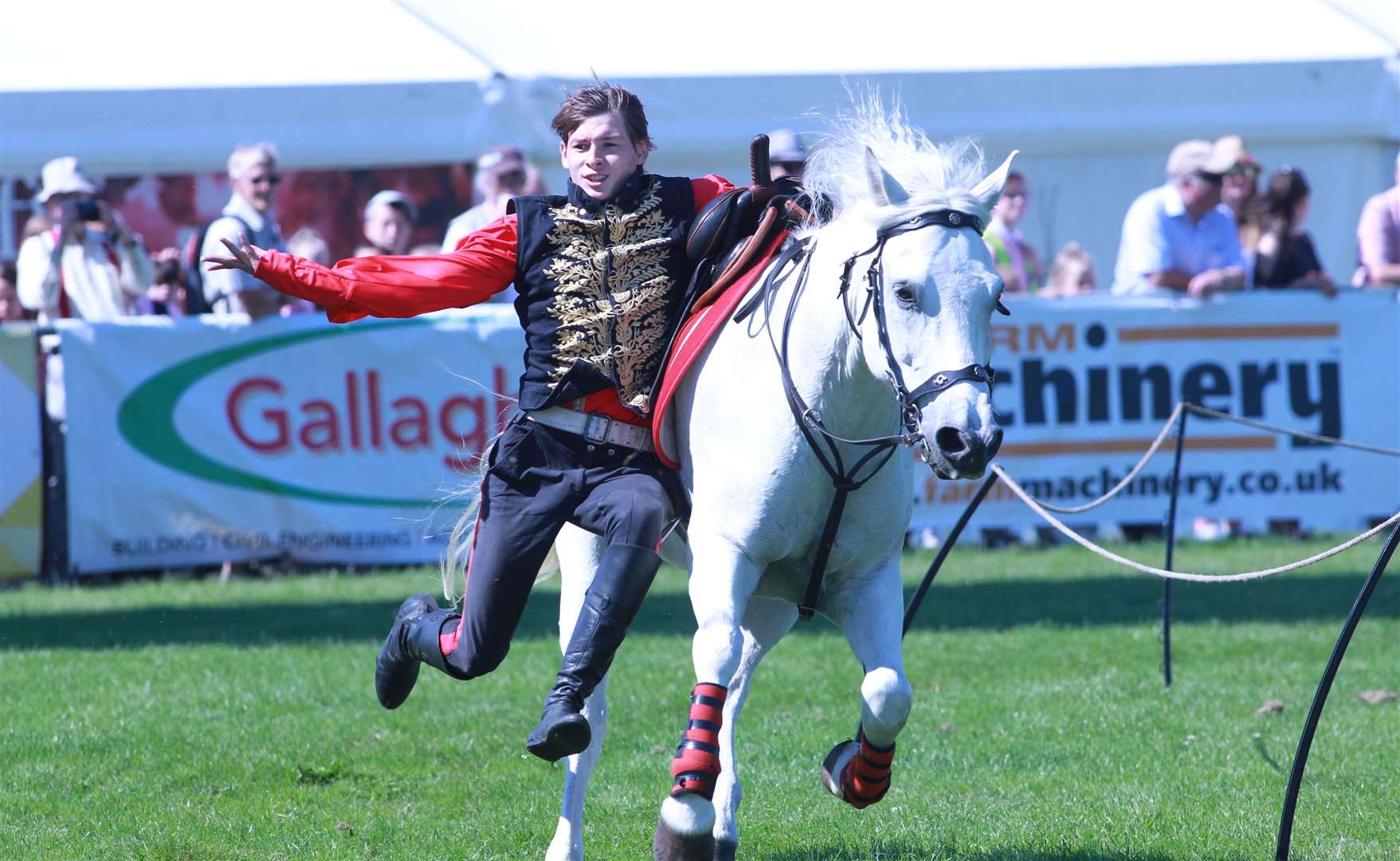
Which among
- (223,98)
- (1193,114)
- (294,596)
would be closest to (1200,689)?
(294,596)

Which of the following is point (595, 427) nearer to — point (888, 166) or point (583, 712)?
point (583, 712)

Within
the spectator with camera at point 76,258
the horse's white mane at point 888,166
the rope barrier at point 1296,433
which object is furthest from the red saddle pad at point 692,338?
the spectator with camera at point 76,258

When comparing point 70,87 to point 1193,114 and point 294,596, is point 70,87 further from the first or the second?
point 1193,114

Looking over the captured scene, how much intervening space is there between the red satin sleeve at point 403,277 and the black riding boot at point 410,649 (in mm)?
957

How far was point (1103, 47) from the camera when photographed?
13961 millimetres

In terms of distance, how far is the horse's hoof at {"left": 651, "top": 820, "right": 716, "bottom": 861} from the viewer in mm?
4520

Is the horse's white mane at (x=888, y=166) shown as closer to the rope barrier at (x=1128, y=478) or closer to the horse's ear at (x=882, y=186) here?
the horse's ear at (x=882, y=186)

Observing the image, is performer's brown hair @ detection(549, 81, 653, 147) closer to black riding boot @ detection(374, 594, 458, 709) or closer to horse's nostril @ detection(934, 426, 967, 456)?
horse's nostril @ detection(934, 426, 967, 456)

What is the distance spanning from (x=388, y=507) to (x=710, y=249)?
6542 millimetres

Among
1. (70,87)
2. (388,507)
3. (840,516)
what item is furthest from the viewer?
(70,87)

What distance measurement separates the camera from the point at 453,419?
11312 mm

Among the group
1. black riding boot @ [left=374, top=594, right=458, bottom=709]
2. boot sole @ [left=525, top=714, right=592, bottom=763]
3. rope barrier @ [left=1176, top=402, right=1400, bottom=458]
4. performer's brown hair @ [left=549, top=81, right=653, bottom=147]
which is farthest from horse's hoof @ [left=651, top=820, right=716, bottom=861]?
rope barrier @ [left=1176, top=402, right=1400, bottom=458]

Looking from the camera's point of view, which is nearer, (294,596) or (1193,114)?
(294,596)

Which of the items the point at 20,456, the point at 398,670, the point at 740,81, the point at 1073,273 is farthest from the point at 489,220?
the point at 398,670
